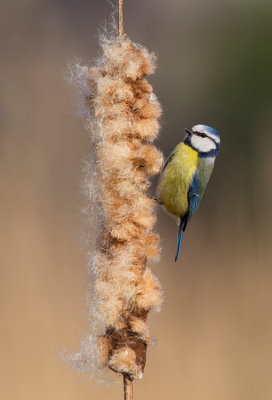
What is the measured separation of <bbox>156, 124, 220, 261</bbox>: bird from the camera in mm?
1832

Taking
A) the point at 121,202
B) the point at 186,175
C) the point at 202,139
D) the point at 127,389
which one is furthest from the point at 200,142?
the point at 127,389

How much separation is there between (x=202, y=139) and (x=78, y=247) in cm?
55

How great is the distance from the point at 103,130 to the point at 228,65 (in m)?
2.10

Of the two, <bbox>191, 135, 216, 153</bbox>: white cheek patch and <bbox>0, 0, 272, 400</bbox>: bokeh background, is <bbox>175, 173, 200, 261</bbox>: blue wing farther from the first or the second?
<bbox>0, 0, 272, 400</bbox>: bokeh background

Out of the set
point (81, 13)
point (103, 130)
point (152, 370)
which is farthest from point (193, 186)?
point (81, 13)

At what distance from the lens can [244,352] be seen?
2.12 m

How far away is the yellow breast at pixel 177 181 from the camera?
1830 millimetres

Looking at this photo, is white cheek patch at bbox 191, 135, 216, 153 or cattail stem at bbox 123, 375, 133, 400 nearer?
cattail stem at bbox 123, 375, 133, 400

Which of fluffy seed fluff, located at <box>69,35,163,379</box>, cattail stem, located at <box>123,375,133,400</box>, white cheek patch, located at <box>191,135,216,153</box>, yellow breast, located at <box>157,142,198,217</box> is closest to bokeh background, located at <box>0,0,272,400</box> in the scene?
yellow breast, located at <box>157,142,198,217</box>

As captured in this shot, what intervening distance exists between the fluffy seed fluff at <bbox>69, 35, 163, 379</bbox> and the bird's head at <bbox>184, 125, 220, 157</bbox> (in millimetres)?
680

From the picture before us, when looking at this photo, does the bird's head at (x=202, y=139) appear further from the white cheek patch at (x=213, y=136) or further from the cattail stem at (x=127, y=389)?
the cattail stem at (x=127, y=389)

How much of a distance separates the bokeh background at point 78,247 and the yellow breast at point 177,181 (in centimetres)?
29

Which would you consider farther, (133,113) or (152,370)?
(152,370)

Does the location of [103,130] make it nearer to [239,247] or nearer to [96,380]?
[96,380]
